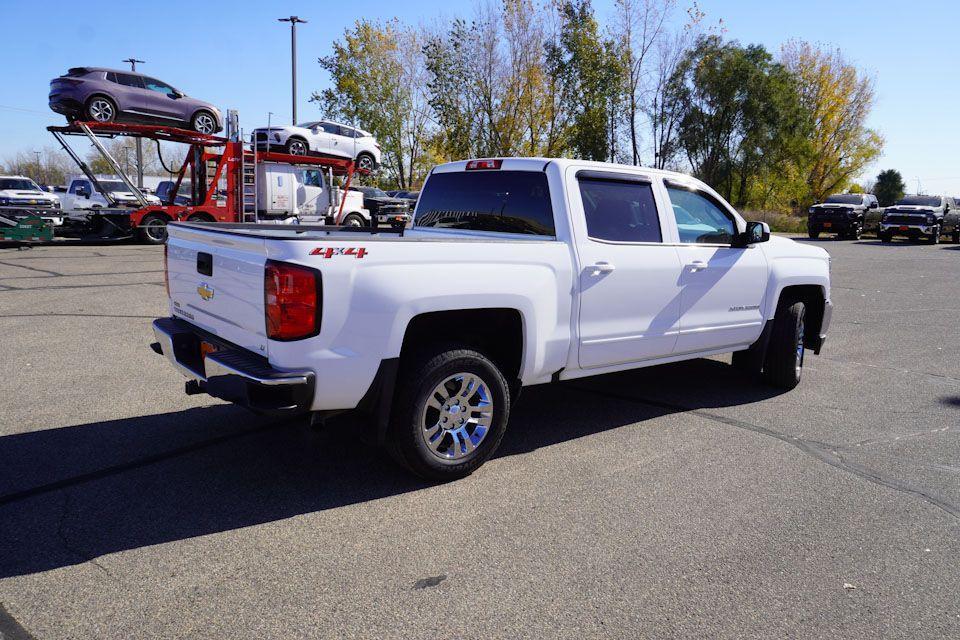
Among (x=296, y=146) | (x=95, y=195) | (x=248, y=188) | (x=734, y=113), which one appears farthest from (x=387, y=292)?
(x=734, y=113)

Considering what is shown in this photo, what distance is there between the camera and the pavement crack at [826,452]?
4.07m

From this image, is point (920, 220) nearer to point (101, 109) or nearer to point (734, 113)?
point (734, 113)

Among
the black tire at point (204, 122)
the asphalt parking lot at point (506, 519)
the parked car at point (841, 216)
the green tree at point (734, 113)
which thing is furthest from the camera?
the green tree at point (734, 113)

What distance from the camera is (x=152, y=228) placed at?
63.9ft

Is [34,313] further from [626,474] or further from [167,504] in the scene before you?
[626,474]

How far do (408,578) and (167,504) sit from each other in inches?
58.7

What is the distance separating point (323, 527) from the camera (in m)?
3.55

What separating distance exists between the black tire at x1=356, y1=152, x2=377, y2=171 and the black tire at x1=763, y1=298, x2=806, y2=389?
2052 centimetres

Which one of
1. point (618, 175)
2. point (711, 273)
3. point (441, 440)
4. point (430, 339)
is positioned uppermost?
point (618, 175)

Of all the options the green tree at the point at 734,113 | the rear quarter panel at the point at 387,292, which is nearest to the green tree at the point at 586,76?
the green tree at the point at 734,113

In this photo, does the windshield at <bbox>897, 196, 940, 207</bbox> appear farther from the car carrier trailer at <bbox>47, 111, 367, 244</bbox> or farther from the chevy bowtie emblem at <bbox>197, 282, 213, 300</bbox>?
the chevy bowtie emblem at <bbox>197, 282, 213, 300</bbox>

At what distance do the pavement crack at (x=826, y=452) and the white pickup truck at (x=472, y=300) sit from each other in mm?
584

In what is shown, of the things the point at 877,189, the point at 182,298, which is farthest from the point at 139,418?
the point at 877,189

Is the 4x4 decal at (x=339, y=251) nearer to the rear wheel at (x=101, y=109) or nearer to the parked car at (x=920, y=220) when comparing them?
the rear wheel at (x=101, y=109)
